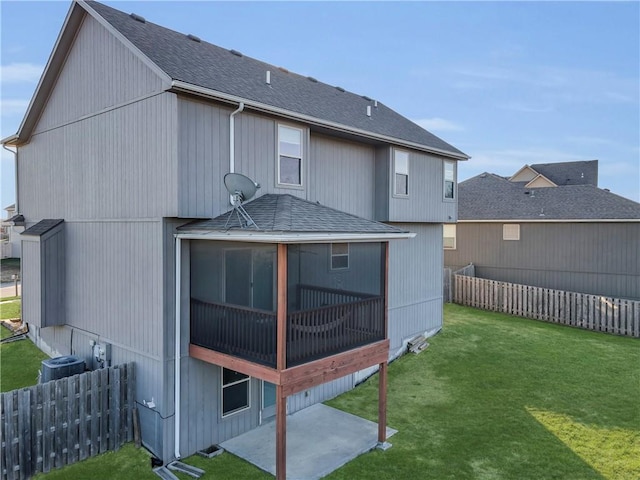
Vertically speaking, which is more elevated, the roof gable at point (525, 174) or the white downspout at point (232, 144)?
the roof gable at point (525, 174)

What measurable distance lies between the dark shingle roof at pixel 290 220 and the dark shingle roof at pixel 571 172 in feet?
109

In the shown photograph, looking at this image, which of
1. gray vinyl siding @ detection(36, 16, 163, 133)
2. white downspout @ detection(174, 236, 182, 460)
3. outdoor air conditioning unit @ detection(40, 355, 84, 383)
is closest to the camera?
white downspout @ detection(174, 236, 182, 460)

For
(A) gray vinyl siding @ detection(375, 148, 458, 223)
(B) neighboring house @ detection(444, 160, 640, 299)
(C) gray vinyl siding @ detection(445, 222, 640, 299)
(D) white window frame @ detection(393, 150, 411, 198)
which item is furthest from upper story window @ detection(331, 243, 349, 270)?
(C) gray vinyl siding @ detection(445, 222, 640, 299)

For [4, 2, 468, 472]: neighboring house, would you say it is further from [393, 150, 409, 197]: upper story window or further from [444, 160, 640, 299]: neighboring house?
[444, 160, 640, 299]: neighboring house

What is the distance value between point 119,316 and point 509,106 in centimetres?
3113

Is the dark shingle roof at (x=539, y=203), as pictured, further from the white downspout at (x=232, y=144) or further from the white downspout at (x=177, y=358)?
the white downspout at (x=177, y=358)

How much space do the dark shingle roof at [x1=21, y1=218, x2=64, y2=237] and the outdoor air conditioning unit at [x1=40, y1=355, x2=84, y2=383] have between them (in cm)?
334

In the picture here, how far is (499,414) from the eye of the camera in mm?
9625

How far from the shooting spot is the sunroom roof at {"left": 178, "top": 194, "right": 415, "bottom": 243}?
6.91 meters

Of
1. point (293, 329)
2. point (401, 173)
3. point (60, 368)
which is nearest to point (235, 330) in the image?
point (293, 329)

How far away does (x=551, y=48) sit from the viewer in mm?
19859

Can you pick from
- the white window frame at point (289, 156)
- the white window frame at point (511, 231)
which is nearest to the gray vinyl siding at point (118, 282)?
the white window frame at point (289, 156)

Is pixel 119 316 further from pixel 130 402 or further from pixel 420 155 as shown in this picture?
pixel 420 155

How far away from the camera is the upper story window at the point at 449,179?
1516 cm
